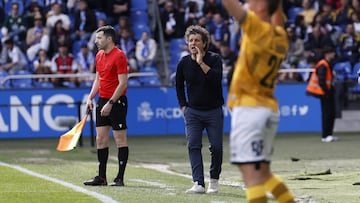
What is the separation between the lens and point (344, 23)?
95.6 feet

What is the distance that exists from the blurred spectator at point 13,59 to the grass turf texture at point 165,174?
8.73 feet

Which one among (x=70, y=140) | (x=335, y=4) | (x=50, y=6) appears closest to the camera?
(x=70, y=140)

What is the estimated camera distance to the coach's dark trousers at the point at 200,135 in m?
12.7

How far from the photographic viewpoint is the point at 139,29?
94.8ft

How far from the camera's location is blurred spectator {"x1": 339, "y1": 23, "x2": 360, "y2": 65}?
27.4 metres

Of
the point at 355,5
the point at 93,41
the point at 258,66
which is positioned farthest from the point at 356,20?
the point at 258,66

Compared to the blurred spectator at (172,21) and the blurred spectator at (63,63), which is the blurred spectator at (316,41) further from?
the blurred spectator at (63,63)

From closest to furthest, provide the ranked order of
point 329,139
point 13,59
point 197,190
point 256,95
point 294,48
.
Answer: point 256,95 → point 197,190 → point 329,139 → point 13,59 → point 294,48

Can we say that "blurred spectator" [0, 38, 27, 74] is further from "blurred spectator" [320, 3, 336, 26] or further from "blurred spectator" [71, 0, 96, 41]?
"blurred spectator" [320, 3, 336, 26]

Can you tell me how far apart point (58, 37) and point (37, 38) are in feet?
1.89

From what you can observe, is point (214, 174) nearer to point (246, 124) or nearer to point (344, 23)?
point (246, 124)

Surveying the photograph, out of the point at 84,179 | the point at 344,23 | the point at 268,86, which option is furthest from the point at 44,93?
the point at 268,86

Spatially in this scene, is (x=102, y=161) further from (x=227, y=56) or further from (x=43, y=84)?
(x=227, y=56)

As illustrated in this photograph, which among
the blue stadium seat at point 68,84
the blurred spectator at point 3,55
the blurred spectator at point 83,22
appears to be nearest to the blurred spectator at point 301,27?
the blurred spectator at point 83,22
